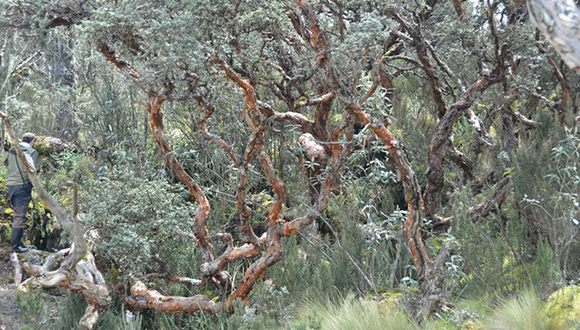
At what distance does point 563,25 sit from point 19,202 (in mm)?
6223

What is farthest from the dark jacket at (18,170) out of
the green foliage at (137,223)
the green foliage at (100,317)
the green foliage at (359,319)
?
the green foliage at (359,319)

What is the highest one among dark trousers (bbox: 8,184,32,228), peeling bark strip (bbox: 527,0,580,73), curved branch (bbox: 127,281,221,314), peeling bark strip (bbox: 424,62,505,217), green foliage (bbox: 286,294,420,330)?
peeling bark strip (bbox: 527,0,580,73)

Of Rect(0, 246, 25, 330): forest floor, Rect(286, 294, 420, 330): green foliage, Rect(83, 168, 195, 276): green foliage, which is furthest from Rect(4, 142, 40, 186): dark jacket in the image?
Rect(286, 294, 420, 330): green foliage

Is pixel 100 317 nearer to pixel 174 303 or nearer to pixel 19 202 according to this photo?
pixel 174 303

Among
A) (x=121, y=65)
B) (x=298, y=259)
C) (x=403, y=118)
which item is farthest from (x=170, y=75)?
(x=403, y=118)

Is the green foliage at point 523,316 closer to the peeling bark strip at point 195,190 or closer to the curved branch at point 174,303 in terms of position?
the curved branch at point 174,303

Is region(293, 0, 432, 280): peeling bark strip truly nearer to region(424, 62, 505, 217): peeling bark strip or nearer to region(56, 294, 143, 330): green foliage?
region(424, 62, 505, 217): peeling bark strip

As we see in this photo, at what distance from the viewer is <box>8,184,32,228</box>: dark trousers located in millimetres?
7402

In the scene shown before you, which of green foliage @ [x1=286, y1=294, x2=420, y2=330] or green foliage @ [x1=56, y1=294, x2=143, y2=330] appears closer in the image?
green foliage @ [x1=286, y1=294, x2=420, y2=330]

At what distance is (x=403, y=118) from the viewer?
9.33 metres

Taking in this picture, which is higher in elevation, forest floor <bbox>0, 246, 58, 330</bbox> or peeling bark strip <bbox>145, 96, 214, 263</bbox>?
peeling bark strip <bbox>145, 96, 214, 263</bbox>

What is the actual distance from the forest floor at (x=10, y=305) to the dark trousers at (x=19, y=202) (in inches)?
21.2

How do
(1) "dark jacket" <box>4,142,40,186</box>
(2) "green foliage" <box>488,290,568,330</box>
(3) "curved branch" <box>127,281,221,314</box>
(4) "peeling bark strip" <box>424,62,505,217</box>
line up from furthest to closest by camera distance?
(1) "dark jacket" <box>4,142,40,186</box>, (4) "peeling bark strip" <box>424,62,505,217</box>, (3) "curved branch" <box>127,281,221,314</box>, (2) "green foliage" <box>488,290,568,330</box>

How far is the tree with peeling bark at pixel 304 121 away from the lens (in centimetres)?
521
